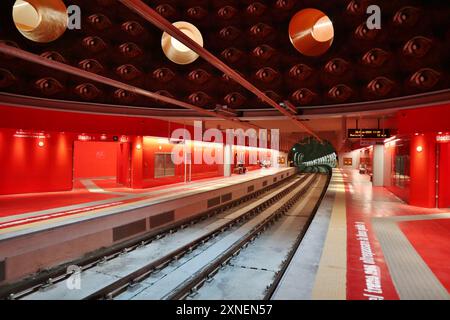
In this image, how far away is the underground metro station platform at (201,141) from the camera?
15.3ft

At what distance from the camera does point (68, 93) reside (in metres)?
11.4

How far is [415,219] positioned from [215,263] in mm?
6030

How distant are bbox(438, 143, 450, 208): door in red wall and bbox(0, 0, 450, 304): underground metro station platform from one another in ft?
0.20

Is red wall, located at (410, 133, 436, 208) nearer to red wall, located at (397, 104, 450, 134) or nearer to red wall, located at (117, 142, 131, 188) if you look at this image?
red wall, located at (397, 104, 450, 134)

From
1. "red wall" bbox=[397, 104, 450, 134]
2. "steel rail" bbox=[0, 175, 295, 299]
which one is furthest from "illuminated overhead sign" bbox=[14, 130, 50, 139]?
"red wall" bbox=[397, 104, 450, 134]

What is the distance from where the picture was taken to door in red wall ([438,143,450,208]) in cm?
943

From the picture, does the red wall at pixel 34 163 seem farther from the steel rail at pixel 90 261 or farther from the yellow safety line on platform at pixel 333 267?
the yellow safety line on platform at pixel 333 267

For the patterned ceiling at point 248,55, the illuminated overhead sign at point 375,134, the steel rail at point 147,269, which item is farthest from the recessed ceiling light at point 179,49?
the illuminated overhead sign at point 375,134

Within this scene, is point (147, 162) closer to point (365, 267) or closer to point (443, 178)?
point (365, 267)

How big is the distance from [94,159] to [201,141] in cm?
729

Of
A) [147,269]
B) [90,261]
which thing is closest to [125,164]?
[90,261]
